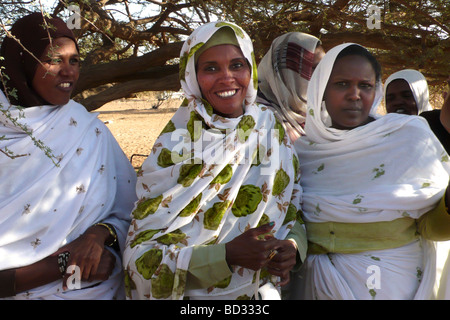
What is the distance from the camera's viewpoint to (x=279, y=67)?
3.76 meters

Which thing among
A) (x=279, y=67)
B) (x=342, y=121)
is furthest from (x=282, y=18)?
(x=342, y=121)

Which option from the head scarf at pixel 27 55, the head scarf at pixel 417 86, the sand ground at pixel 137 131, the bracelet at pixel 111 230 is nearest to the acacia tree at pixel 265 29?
the head scarf at pixel 417 86

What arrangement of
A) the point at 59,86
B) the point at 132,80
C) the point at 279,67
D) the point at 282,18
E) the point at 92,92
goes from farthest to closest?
the point at 92,92 → the point at 132,80 → the point at 282,18 → the point at 279,67 → the point at 59,86

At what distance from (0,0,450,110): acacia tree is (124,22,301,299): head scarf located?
6.09ft

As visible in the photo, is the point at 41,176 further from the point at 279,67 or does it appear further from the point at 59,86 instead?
the point at 279,67

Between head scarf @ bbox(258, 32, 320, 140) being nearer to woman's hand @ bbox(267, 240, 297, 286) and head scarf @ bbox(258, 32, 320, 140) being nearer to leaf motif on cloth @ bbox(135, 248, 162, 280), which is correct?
woman's hand @ bbox(267, 240, 297, 286)

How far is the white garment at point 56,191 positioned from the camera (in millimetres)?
2438

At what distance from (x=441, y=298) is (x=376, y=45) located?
9.34ft

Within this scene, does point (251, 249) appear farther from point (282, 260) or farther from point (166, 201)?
point (166, 201)

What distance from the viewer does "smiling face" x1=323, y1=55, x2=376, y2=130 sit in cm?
262

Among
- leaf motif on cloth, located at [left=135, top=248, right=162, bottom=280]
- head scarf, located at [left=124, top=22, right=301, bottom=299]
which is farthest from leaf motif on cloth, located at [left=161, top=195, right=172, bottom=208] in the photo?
leaf motif on cloth, located at [left=135, top=248, right=162, bottom=280]

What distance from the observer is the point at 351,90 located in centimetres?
261

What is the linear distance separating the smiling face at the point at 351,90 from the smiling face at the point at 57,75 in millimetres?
1496

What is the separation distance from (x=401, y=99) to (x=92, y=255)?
3.03m
